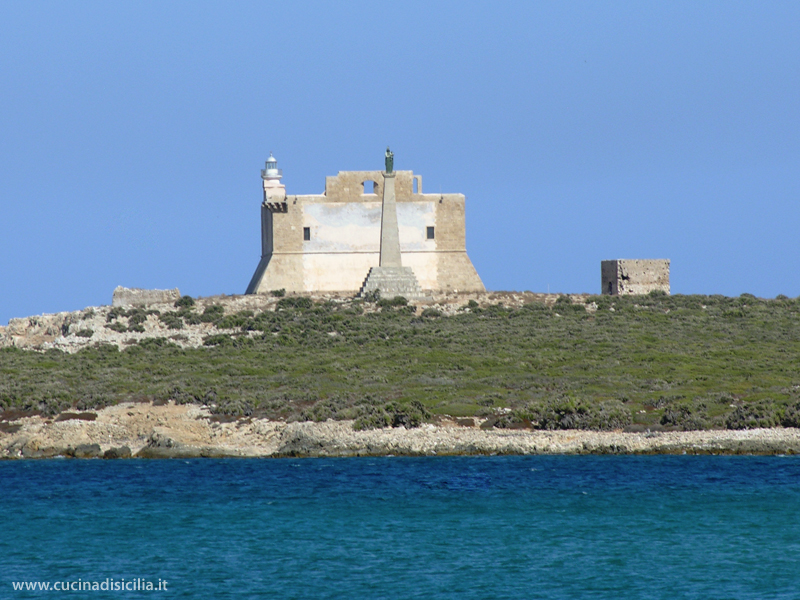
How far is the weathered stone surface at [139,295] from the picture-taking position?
5466 cm

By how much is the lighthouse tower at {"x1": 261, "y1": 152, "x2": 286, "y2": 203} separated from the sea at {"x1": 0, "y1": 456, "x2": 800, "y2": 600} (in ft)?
81.1

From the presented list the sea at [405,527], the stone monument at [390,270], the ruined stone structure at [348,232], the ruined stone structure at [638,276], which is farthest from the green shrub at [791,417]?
the ruined stone structure at [348,232]

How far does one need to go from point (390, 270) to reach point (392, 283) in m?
0.53

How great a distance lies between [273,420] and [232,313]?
17.8m

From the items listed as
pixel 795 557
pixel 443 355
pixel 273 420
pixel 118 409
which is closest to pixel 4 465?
pixel 118 409

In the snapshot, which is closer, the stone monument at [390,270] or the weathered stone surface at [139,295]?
the stone monument at [390,270]

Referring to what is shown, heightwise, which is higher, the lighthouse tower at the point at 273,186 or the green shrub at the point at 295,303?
the lighthouse tower at the point at 273,186

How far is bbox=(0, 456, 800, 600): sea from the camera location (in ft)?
62.8

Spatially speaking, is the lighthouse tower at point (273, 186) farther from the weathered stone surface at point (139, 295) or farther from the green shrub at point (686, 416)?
the green shrub at point (686, 416)

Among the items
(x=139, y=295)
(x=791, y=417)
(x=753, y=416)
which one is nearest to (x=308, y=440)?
(x=753, y=416)

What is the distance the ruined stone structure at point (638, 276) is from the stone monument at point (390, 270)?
9.03 m

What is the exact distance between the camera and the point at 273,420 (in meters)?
33.6

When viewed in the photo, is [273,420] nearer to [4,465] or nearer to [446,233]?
[4,465]

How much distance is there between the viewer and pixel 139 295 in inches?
2165
